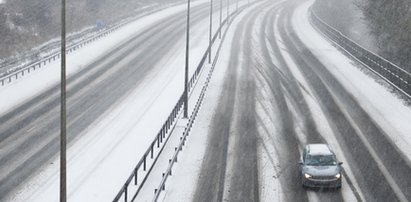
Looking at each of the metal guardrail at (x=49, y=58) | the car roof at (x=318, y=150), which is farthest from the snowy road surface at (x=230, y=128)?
the metal guardrail at (x=49, y=58)

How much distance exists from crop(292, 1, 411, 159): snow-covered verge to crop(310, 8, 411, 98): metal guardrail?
0.93 metres

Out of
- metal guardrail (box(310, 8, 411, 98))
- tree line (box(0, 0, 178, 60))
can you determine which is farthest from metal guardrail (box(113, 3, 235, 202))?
tree line (box(0, 0, 178, 60))

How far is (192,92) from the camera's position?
4847 cm

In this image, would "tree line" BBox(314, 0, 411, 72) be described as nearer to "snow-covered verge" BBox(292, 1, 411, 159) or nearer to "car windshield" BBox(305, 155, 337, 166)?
"snow-covered verge" BBox(292, 1, 411, 159)

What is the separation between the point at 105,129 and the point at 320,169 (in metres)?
16.9

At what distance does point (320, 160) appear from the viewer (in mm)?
27047

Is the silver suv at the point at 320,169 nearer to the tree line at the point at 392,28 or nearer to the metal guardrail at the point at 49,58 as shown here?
the metal guardrail at the point at 49,58

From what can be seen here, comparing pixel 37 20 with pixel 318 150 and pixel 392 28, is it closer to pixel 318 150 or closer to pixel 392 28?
pixel 392 28

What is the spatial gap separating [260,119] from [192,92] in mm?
10462

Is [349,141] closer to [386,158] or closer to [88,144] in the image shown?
[386,158]

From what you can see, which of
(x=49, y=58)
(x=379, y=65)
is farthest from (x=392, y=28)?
(x=49, y=58)

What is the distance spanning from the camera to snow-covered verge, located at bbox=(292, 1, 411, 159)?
118 feet

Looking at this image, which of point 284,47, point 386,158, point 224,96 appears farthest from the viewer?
point 284,47

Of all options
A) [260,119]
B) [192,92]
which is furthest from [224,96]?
[260,119]
